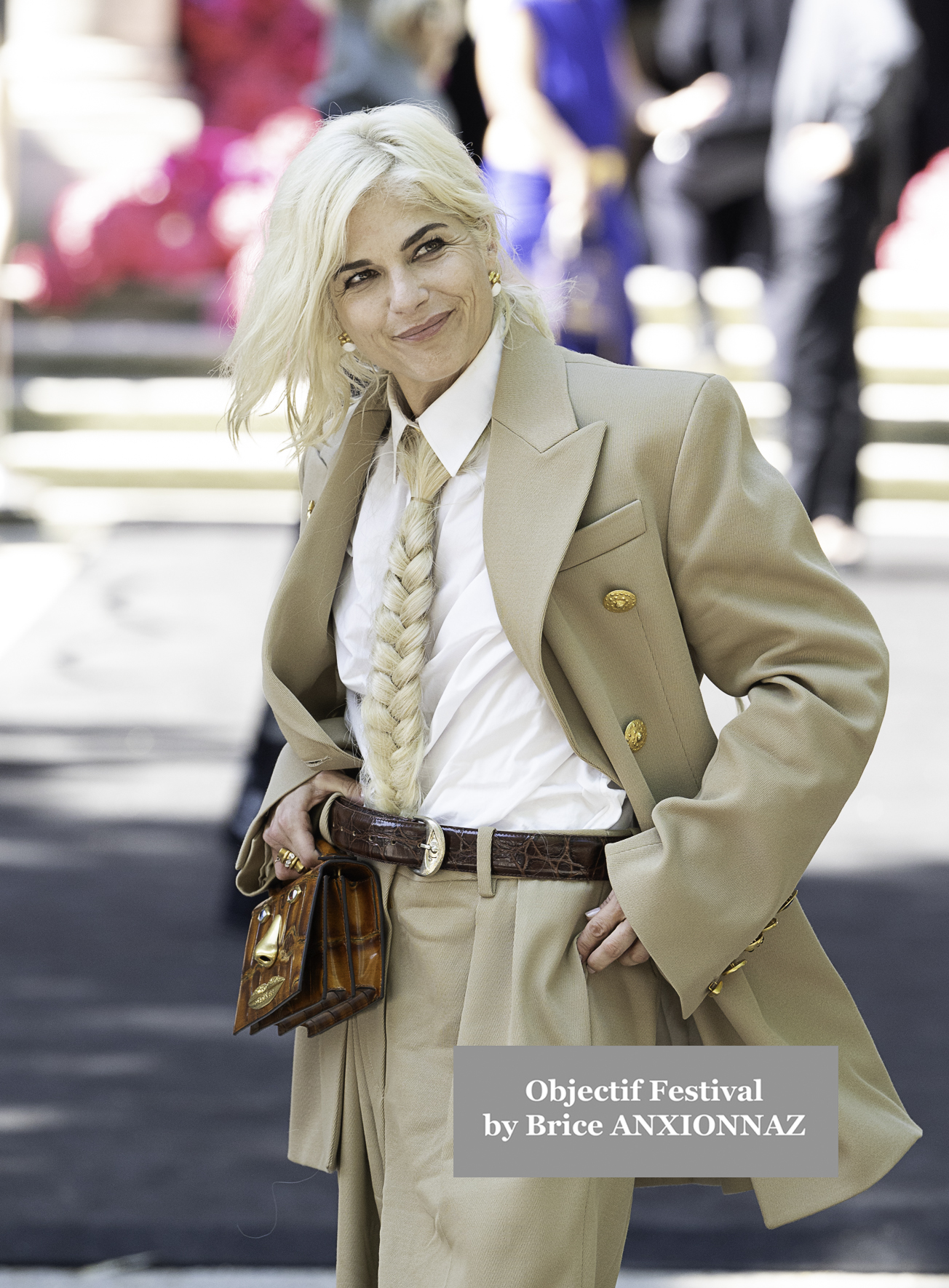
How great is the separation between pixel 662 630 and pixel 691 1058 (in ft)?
1.80

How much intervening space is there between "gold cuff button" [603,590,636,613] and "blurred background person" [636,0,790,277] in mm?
6630

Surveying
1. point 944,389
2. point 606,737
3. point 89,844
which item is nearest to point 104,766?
point 89,844

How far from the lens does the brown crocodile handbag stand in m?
2.21

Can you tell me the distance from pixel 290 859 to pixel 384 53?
9.97ft

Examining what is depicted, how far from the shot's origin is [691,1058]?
2.21m

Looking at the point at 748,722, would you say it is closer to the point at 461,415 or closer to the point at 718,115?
the point at 461,415

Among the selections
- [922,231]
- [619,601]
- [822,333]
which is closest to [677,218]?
[822,333]

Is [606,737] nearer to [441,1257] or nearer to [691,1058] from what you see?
[691,1058]

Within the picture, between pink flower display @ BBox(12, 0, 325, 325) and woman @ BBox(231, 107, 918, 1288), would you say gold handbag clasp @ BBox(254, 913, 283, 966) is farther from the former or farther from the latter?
pink flower display @ BBox(12, 0, 325, 325)

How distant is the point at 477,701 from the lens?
86.0 inches

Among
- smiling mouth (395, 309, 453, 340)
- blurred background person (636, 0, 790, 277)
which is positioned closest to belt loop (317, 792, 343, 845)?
smiling mouth (395, 309, 453, 340)

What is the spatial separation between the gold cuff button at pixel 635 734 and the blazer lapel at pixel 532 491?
0.11 meters

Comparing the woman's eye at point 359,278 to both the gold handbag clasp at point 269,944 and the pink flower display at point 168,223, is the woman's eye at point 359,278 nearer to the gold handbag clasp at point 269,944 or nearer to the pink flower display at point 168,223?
the gold handbag clasp at point 269,944

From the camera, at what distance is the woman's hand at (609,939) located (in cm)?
211
